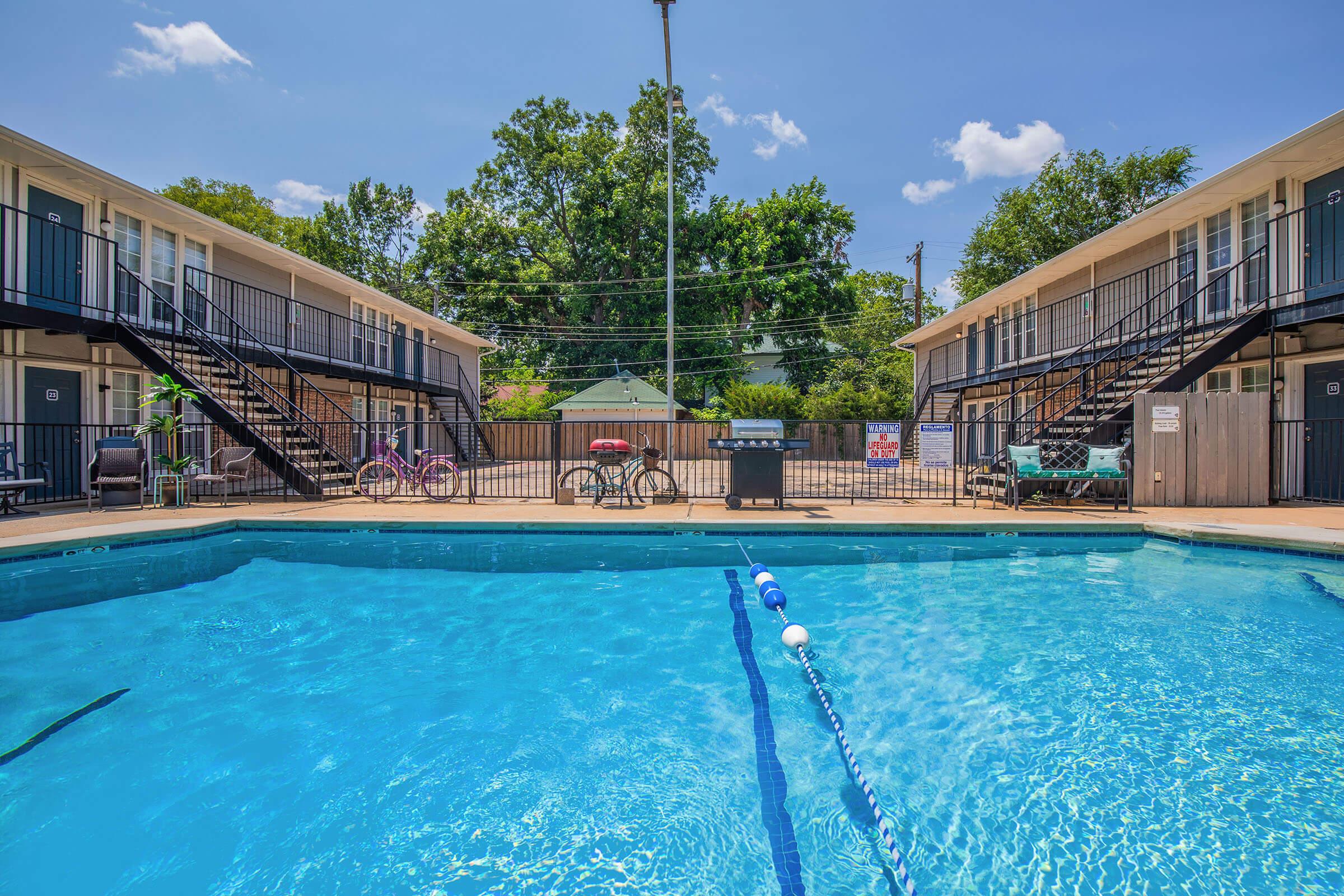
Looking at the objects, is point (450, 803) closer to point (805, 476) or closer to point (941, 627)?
point (941, 627)

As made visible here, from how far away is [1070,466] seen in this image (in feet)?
33.2

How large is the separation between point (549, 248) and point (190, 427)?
25709mm

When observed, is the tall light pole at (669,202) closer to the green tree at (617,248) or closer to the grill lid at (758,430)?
the grill lid at (758,430)

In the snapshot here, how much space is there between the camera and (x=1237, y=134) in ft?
64.3

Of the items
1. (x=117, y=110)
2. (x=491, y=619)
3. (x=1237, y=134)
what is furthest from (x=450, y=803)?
(x=1237, y=134)

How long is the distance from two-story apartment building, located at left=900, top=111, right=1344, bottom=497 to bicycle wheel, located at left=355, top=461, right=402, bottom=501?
34.3 feet

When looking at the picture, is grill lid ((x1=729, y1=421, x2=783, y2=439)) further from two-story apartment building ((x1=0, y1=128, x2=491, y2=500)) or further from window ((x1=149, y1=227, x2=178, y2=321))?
window ((x1=149, y1=227, x2=178, y2=321))

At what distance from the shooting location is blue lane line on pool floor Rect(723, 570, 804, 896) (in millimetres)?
2473

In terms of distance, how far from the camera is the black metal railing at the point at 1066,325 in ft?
42.2

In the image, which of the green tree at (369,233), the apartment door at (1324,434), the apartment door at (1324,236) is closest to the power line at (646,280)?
the green tree at (369,233)

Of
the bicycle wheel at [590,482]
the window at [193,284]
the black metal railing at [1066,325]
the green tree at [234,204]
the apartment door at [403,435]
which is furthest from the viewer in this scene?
the green tree at [234,204]

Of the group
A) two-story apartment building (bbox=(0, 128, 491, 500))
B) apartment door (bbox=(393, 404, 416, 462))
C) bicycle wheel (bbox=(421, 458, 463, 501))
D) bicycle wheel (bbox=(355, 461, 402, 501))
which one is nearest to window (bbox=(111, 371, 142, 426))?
two-story apartment building (bbox=(0, 128, 491, 500))

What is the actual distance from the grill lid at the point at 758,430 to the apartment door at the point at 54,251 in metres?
10.6

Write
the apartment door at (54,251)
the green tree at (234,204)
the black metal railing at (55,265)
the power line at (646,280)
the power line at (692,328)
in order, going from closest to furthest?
the black metal railing at (55,265) < the apartment door at (54,251) < the green tree at (234,204) < the power line at (646,280) < the power line at (692,328)
